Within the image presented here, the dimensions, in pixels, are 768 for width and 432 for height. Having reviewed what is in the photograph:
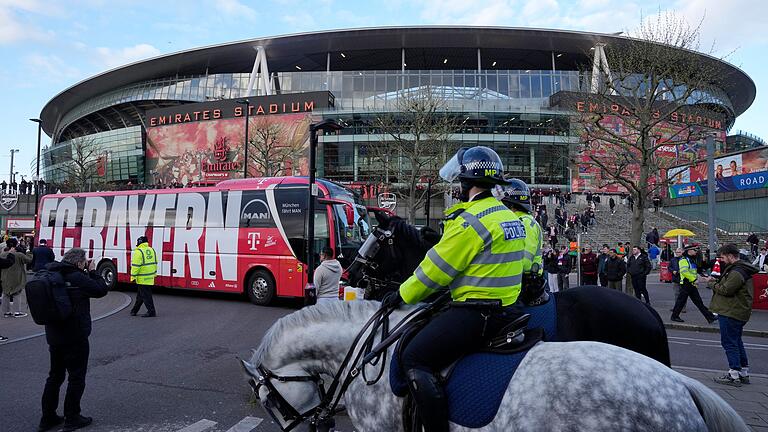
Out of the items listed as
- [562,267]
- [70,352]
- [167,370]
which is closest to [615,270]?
[562,267]

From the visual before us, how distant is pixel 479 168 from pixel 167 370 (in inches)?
247

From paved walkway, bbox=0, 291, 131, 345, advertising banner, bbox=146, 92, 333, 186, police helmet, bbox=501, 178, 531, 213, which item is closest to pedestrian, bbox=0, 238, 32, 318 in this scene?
paved walkway, bbox=0, 291, 131, 345

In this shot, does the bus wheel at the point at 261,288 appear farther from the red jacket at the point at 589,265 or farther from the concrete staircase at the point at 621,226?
the concrete staircase at the point at 621,226

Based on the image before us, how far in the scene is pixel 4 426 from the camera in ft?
15.9

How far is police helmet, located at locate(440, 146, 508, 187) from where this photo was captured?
2.71 meters

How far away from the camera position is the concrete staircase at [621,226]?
3081 cm

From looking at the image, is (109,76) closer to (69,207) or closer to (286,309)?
(69,207)

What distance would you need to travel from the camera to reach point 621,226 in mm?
34500

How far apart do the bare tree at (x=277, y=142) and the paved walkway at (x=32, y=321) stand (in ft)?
83.8

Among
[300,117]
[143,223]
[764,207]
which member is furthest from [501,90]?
[143,223]

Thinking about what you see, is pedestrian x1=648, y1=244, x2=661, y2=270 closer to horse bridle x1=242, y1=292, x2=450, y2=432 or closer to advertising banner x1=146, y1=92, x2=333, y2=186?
horse bridle x1=242, y1=292, x2=450, y2=432

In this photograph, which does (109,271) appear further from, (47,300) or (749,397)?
(749,397)

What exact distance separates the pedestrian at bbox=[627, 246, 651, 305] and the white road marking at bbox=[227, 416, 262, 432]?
39.2ft

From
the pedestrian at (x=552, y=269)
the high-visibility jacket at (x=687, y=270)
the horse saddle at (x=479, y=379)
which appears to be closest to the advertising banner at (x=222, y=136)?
the pedestrian at (x=552, y=269)
